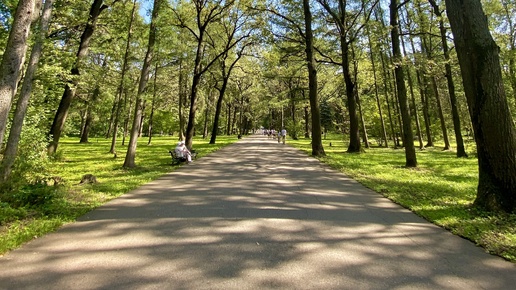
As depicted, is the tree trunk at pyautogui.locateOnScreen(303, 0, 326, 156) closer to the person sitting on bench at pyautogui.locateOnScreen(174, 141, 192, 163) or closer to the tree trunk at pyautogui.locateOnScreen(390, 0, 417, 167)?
the tree trunk at pyautogui.locateOnScreen(390, 0, 417, 167)

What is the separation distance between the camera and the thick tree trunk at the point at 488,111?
5.67 meters

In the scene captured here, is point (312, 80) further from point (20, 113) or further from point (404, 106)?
point (20, 113)

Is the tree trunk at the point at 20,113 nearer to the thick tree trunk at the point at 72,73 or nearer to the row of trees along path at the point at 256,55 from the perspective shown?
the row of trees along path at the point at 256,55

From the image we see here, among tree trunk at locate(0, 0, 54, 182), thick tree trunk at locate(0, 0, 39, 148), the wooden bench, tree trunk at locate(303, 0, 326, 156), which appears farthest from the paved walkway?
tree trunk at locate(303, 0, 326, 156)

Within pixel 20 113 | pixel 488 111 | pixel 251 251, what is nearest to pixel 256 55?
pixel 20 113

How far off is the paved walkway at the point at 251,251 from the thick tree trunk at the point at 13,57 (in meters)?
2.48

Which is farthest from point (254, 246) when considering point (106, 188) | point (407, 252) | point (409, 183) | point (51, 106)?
point (51, 106)

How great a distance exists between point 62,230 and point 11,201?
172cm

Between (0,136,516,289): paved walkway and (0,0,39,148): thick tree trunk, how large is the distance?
2484 mm

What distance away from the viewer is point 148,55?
1241cm

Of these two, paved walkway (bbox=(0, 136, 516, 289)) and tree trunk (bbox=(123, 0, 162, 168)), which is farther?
tree trunk (bbox=(123, 0, 162, 168))

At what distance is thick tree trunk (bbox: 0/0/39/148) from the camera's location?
18.3ft

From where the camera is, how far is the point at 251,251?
3.95 meters

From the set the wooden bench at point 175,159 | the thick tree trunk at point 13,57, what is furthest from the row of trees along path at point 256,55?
the wooden bench at point 175,159
